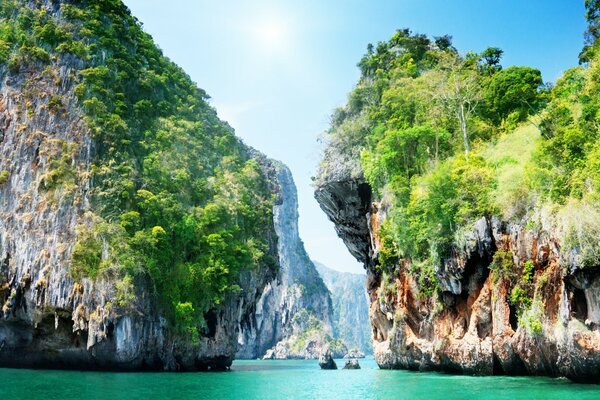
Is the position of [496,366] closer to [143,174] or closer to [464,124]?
[464,124]

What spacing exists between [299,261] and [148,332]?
388 ft

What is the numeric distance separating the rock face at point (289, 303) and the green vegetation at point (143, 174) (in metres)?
66.7

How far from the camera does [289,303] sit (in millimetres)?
135500

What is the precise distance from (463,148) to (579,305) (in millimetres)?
14274

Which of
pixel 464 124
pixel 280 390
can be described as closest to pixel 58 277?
pixel 280 390

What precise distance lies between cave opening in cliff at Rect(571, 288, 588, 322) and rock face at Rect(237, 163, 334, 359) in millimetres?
91707

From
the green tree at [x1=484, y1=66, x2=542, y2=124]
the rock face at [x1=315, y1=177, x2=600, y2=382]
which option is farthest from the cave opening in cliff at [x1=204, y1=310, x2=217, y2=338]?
the green tree at [x1=484, y1=66, x2=542, y2=124]

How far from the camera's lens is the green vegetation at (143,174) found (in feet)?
115

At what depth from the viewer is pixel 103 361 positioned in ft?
107

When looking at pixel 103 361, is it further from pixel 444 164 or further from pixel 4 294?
pixel 444 164

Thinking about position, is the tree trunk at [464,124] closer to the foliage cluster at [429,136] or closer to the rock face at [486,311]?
the foliage cluster at [429,136]

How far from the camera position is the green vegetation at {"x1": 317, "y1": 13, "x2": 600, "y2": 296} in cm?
2066

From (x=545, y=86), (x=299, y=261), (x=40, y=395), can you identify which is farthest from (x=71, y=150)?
(x=299, y=261)

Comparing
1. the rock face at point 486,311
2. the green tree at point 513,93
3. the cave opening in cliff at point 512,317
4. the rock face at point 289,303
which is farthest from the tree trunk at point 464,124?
the rock face at point 289,303
